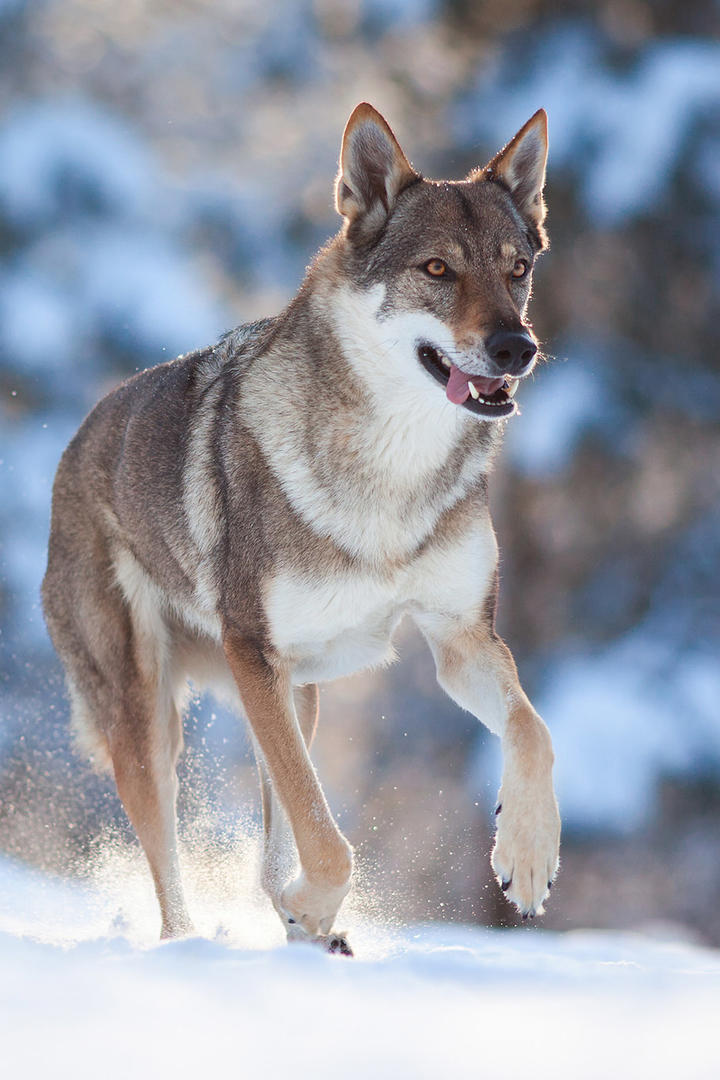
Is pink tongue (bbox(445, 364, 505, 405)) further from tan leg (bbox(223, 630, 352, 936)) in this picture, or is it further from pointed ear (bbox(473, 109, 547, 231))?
tan leg (bbox(223, 630, 352, 936))

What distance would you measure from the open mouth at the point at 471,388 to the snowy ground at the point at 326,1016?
1242 millimetres

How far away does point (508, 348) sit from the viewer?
272 centimetres

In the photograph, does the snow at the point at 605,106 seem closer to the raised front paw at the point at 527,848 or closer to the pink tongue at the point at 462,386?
the pink tongue at the point at 462,386

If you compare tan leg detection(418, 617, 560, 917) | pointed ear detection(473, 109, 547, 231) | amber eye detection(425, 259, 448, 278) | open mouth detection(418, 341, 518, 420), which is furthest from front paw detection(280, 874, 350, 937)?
pointed ear detection(473, 109, 547, 231)

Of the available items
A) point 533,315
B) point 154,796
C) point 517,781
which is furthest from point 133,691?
point 533,315

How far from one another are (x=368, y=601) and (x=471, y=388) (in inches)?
24.8

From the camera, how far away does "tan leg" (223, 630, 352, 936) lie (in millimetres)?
2863

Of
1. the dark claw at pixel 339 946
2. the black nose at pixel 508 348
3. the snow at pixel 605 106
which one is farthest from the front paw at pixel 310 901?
the snow at pixel 605 106

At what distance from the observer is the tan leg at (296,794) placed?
113 inches

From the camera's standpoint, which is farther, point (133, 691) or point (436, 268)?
point (133, 691)

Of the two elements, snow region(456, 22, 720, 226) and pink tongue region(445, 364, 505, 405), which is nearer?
pink tongue region(445, 364, 505, 405)

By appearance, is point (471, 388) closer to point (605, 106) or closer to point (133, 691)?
point (133, 691)

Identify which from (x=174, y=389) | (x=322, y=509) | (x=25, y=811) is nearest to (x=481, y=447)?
(x=322, y=509)

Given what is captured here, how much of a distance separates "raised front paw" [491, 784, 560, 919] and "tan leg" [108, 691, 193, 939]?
1224 mm
